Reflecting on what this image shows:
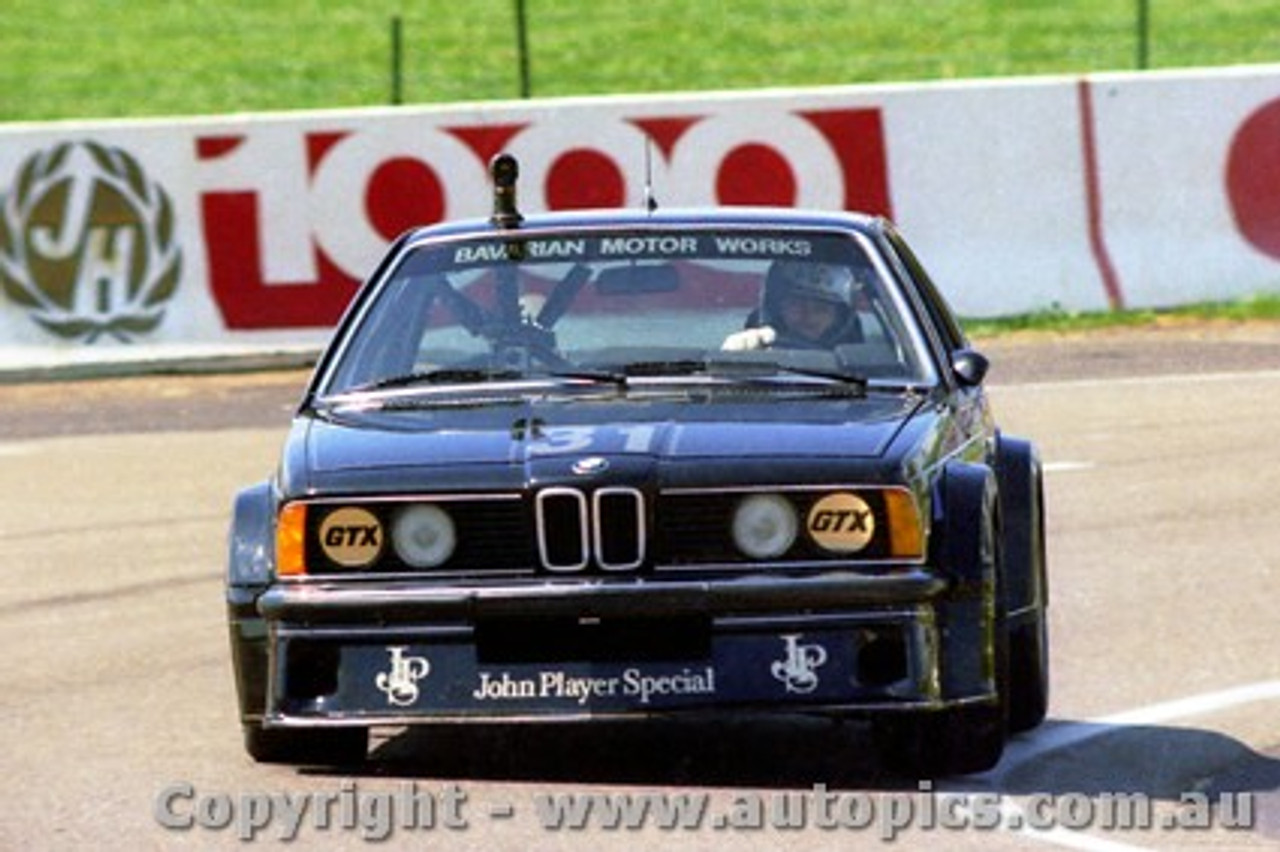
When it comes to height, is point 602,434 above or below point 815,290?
below

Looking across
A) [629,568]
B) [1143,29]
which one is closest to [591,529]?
[629,568]

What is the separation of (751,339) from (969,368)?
0.57 m

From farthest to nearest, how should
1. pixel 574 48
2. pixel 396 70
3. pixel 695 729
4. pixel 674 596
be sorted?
pixel 574 48 → pixel 396 70 → pixel 695 729 → pixel 674 596

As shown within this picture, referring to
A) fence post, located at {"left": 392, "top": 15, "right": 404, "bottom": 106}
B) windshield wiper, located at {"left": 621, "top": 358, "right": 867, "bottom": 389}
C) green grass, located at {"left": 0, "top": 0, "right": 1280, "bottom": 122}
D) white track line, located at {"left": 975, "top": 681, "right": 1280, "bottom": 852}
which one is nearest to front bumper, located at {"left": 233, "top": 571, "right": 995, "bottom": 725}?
white track line, located at {"left": 975, "top": 681, "right": 1280, "bottom": 852}

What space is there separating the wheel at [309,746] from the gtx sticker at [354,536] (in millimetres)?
529

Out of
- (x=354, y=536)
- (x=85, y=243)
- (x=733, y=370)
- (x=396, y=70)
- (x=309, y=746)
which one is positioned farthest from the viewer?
(x=396, y=70)

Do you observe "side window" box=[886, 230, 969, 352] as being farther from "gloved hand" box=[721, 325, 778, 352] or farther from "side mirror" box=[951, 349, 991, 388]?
"gloved hand" box=[721, 325, 778, 352]

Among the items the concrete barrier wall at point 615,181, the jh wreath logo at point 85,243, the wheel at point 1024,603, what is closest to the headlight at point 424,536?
the wheel at point 1024,603

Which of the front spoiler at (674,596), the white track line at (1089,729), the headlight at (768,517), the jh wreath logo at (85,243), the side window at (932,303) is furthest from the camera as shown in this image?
the jh wreath logo at (85,243)

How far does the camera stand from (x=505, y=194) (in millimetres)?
10656

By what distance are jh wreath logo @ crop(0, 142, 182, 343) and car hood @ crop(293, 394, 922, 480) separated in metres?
12.8

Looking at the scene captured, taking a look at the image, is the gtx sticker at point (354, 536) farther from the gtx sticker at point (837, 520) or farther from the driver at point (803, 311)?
the driver at point (803, 311)

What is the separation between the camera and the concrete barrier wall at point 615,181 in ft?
72.7

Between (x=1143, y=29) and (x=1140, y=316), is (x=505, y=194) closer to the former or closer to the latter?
(x=1140, y=316)
